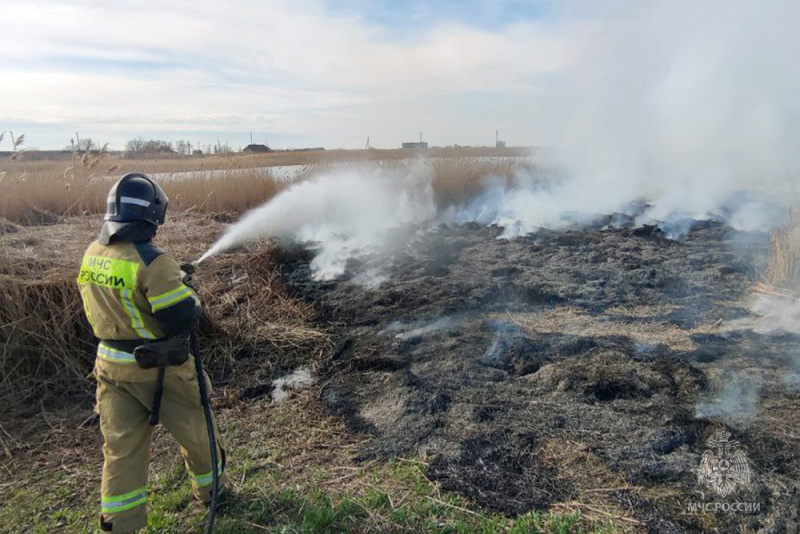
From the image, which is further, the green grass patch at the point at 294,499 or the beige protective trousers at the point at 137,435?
the green grass patch at the point at 294,499

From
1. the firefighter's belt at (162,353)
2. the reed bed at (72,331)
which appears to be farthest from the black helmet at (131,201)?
the reed bed at (72,331)

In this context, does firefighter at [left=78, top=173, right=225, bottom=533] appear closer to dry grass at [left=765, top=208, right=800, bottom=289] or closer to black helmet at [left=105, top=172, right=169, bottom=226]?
black helmet at [left=105, top=172, right=169, bottom=226]

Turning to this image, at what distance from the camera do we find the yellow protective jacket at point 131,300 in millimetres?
2822

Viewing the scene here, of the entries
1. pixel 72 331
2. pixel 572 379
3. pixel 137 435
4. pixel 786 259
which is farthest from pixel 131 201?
pixel 786 259

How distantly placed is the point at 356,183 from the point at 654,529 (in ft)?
40.0

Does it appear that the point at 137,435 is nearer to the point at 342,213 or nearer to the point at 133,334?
the point at 133,334

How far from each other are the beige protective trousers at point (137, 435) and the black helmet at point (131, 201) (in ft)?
3.05

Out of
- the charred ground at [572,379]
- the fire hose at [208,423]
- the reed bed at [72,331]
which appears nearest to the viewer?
the fire hose at [208,423]

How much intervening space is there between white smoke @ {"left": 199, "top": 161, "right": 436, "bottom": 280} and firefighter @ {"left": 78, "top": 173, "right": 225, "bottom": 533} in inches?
193

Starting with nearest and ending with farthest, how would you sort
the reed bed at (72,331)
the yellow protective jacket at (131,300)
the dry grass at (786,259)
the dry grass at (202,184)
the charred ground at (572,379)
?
the yellow protective jacket at (131,300) → the charred ground at (572,379) → the reed bed at (72,331) → the dry grass at (786,259) → the dry grass at (202,184)

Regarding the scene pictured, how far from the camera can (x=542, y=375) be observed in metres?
4.62

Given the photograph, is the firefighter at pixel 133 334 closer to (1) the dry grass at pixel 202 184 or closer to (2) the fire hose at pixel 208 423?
(2) the fire hose at pixel 208 423

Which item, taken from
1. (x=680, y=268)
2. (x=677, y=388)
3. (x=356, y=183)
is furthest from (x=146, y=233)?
(x=356, y=183)

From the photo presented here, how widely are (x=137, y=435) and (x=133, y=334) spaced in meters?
0.60
